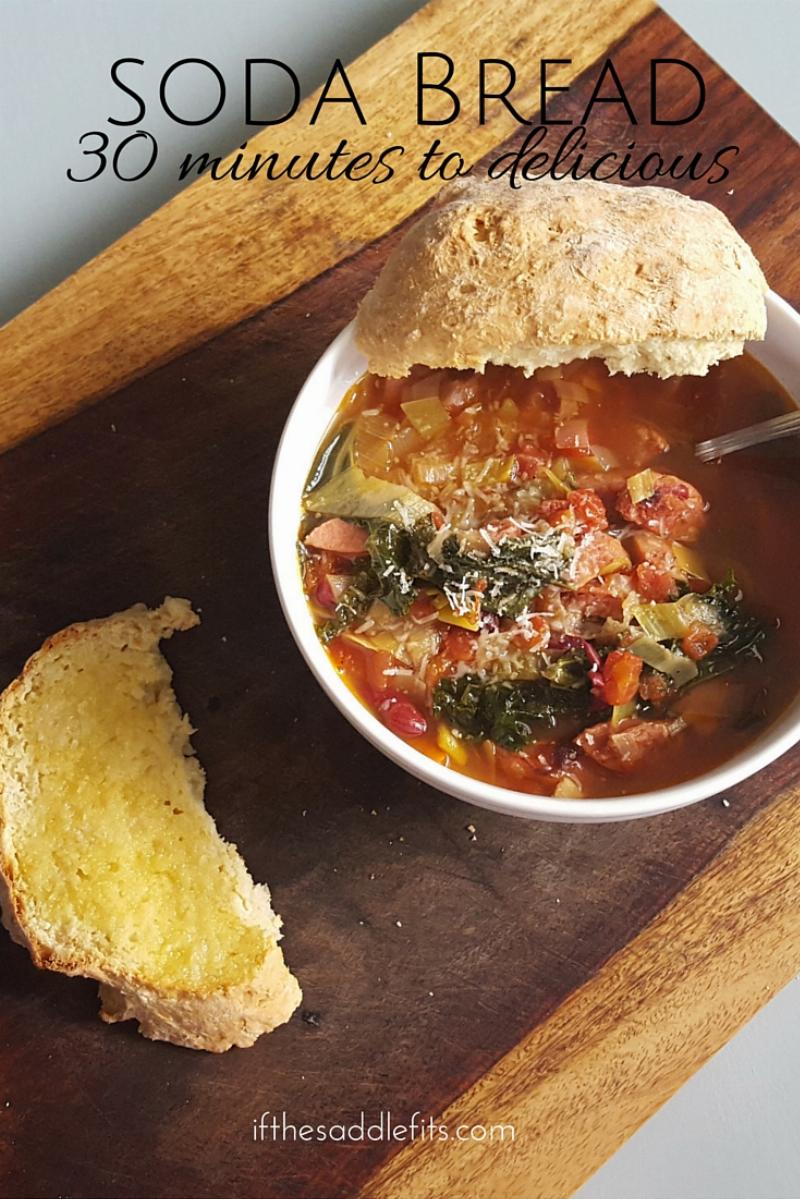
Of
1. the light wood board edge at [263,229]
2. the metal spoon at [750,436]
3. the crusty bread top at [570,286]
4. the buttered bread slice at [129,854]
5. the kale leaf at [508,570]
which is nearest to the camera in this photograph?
the crusty bread top at [570,286]

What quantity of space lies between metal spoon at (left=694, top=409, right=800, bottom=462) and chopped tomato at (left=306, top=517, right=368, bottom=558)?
1.04 m

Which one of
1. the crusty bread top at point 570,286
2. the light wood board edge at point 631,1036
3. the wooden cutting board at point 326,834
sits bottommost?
the light wood board edge at point 631,1036

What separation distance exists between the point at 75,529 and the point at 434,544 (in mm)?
1246

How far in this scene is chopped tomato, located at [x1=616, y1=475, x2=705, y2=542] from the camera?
3.31 meters

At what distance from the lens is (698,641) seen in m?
3.25

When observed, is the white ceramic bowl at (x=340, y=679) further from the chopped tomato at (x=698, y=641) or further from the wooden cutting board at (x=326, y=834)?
the wooden cutting board at (x=326, y=834)

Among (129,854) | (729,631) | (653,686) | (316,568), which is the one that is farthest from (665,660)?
(129,854)

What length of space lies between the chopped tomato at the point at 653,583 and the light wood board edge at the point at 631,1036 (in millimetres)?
863

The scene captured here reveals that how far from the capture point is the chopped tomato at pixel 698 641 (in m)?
3.25

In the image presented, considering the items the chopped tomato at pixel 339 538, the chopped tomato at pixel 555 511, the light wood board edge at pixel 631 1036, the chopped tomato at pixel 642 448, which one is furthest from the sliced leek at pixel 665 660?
the chopped tomato at pixel 339 538

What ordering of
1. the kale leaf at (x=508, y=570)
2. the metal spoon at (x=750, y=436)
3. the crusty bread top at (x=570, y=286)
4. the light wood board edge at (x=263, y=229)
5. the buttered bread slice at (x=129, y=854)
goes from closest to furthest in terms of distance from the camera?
the crusty bread top at (x=570, y=286) → the kale leaf at (x=508, y=570) → the metal spoon at (x=750, y=436) → the buttered bread slice at (x=129, y=854) → the light wood board edge at (x=263, y=229)

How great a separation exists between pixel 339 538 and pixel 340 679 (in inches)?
16.1

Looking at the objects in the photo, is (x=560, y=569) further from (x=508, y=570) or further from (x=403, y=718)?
(x=403, y=718)

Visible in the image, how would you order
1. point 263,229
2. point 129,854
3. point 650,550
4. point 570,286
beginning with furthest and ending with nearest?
point 263,229
point 129,854
point 650,550
point 570,286
